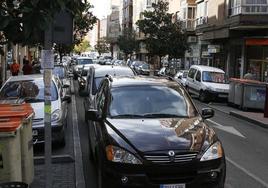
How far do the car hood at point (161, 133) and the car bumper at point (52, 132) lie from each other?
11.4 feet

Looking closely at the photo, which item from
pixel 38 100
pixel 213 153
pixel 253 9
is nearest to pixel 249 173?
pixel 213 153

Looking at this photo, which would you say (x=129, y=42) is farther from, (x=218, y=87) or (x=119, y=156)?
(x=119, y=156)

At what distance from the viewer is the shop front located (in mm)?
34500

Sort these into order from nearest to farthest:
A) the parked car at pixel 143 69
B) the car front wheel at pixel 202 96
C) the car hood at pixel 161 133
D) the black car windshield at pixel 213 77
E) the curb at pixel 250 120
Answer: the car hood at pixel 161 133 → the curb at pixel 250 120 → the car front wheel at pixel 202 96 → the black car windshield at pixel 213 77 → the parked car at pixel 143 69

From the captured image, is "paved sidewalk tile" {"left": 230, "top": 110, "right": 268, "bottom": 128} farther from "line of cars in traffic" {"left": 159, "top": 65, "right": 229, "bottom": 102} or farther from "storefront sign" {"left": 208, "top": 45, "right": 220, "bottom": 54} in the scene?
A: "storefront sign" {"left": 208, "top": 45, "right": 220, "bottom": 54}

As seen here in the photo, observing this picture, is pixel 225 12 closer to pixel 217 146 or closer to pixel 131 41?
pixel 217 146

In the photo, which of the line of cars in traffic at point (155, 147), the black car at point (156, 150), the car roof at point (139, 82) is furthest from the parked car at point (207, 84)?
the black car at point (156, 150)

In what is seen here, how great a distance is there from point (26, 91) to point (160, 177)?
634cm

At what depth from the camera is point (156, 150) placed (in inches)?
245

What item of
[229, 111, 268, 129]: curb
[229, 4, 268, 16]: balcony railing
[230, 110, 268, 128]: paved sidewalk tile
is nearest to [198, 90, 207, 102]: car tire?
[229, 111, 268, 129]: curb

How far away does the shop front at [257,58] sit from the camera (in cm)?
3450

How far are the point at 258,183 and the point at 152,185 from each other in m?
2.84

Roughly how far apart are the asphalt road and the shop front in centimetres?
1700

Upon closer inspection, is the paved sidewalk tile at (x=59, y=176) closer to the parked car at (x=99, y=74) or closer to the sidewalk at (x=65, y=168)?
the sidewalk at (x=65, y=168)
